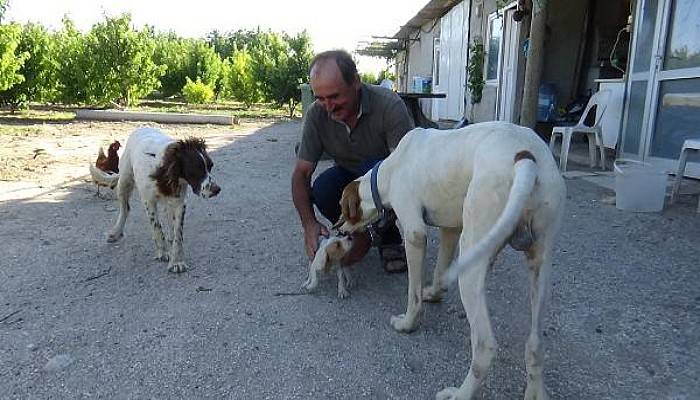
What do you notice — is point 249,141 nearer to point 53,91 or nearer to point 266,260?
point 266,260

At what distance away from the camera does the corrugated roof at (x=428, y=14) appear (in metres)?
14.5

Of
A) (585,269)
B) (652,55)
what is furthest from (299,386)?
(652,55)

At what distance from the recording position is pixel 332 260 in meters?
2.99

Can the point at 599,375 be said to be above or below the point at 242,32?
below

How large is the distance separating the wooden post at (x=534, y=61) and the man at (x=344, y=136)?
12.8ft

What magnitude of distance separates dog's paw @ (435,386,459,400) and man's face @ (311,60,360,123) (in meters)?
1.63

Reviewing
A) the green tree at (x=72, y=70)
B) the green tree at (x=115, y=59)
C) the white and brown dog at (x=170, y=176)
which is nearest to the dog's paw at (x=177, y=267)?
the white and brown dog at (x=170, y=176)

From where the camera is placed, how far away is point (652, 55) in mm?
6254

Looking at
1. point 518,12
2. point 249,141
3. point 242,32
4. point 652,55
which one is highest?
point 242,32

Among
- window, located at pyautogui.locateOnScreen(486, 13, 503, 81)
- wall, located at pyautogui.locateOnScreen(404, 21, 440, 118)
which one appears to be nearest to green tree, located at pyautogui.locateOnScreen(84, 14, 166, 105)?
wall, located at pyautogui.locateOnScreen(404, 21, 440, 118)

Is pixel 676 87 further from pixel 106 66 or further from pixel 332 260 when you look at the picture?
pixel 106 66

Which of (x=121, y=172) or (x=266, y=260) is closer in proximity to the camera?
(x=266, y=260)

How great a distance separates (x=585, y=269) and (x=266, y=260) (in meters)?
2.22

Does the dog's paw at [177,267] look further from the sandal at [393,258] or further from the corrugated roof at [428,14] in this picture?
the corrugated roof at [428,14]
